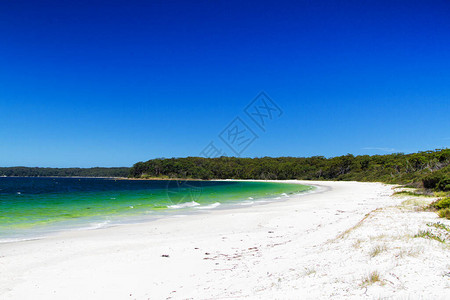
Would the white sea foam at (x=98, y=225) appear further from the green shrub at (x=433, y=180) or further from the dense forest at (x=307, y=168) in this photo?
the dense forest at (x=307, y=168)

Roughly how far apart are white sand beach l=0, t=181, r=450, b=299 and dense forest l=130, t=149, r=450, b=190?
5323cm

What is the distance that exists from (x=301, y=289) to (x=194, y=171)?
139746 millimetres

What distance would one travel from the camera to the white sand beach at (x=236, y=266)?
13.3ft

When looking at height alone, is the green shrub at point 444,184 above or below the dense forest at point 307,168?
below

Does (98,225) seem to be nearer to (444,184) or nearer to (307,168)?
(444,184)

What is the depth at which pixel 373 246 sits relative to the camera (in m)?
5.68

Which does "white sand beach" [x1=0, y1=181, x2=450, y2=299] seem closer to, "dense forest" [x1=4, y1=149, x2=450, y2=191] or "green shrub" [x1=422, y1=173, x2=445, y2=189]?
"green shrub" [x1=422, y1=173, x2=445, y2=189]

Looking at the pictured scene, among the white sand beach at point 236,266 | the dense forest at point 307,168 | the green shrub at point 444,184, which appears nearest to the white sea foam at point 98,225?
the white sand beach at point 236,266

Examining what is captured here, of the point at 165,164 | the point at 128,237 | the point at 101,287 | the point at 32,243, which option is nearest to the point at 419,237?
the point at 101,287

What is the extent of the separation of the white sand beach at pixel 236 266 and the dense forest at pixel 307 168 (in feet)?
175

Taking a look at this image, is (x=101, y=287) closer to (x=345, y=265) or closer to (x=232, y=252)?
(x=232, y=252)

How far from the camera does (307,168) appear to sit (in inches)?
4660

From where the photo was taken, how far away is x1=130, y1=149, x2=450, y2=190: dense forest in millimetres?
64812

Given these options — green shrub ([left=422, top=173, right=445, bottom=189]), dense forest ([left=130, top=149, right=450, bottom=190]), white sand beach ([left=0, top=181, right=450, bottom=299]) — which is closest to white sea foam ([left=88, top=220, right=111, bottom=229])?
white sand beach ([left=0, top=181, right=450, bottom=299])
